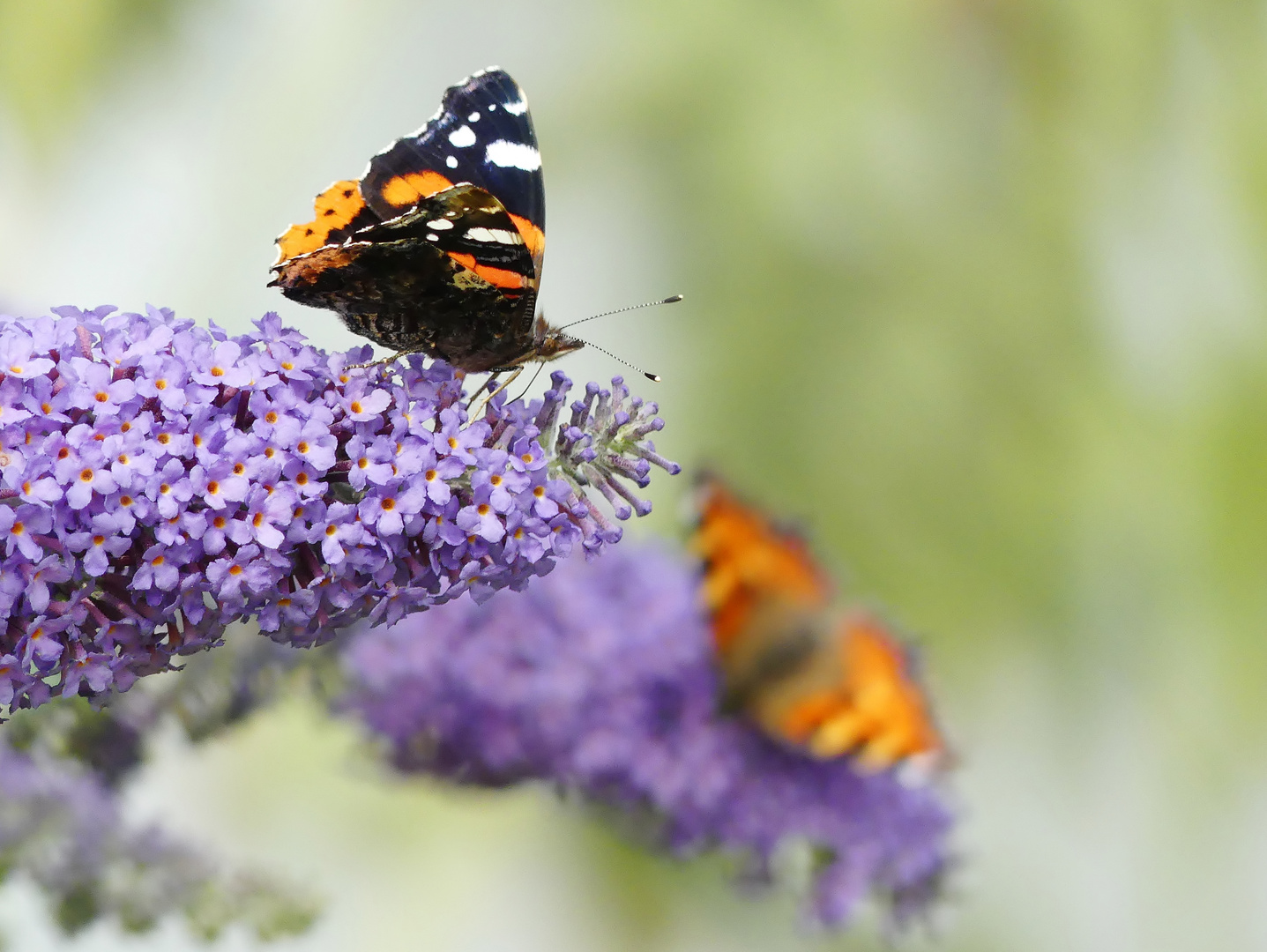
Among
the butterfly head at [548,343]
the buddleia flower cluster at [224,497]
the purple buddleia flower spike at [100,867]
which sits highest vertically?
the butterfly head at [548,343]

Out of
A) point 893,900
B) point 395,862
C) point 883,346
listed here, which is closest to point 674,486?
point 883,346

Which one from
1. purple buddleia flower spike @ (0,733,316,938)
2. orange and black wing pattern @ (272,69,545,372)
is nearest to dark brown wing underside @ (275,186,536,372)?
orange and black wing pattern @ (272,69,545,372)

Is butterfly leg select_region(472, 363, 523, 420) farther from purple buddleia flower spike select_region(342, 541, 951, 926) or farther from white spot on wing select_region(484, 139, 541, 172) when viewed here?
purple buddleia flower spike select_region(342, 541, 951, 926)

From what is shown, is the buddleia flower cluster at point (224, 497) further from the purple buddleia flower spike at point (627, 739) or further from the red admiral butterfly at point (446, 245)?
the purple buddleia flower spike at point (627, 739)

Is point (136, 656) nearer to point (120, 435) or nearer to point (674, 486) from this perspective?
point (120, 435)

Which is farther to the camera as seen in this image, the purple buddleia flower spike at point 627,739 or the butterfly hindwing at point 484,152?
the purple buddleia flower spike at point 627,739

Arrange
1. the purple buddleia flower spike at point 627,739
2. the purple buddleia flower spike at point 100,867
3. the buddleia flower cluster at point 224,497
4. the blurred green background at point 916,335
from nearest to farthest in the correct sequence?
1. the buddleia flower cluster at point 224,497
2. the purple buddleia flower spike at point 100,867
3. the purple buddleia flower spike at point 627,739
4. the blurred green background at point 916,335

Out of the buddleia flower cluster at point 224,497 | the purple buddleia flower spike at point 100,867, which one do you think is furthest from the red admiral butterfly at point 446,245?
the purple buddleia flower spike at point 100,867
